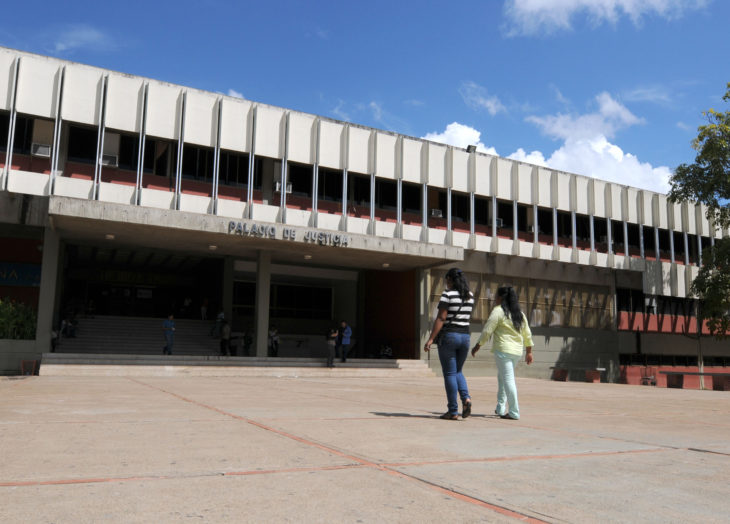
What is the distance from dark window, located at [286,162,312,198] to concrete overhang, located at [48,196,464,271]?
2959 millimetres

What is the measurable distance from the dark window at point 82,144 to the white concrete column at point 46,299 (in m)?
3.42

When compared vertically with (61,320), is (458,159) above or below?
above

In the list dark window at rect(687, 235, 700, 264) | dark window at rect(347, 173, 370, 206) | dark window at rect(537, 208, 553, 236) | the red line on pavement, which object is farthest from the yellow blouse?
dark window at rect(687, 235, 700, 264)

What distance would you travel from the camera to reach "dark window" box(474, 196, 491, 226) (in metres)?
30.5

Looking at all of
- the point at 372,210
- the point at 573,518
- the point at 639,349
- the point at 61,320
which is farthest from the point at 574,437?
the point at 639,349

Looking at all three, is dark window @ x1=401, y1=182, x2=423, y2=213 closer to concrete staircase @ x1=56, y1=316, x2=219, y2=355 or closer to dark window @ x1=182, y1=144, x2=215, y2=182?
dark window @ x1=182, y1=144, x2=215, y2=182

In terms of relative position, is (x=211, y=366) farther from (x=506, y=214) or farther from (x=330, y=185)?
(x=506, y=214)

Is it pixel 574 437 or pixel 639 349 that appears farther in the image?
pixel 639 349

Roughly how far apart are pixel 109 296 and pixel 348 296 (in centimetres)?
1453

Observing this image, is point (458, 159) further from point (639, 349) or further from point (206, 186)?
point (639, 349)

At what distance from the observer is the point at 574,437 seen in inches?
220

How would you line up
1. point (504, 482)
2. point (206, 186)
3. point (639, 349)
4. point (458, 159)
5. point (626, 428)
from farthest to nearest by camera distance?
1. point (639, 349)
2. point (458, 159)
3. point (206, 186)
4. point (626, 428)
5. point (504, 482)

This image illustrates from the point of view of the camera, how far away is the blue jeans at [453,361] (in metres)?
6.88

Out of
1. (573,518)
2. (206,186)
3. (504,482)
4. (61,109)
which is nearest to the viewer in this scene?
(573,518)
